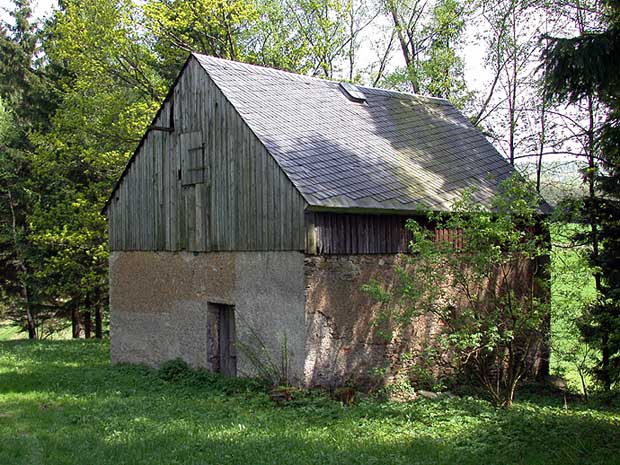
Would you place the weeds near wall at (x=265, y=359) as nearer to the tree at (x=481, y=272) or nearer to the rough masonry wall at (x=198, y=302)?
the rough masonry wall at (x=198, y=302)

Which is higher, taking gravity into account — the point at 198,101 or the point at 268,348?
the point at 198,101

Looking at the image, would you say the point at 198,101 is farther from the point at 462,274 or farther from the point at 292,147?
the point at 462,274

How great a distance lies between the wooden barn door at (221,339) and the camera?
14.1 metres

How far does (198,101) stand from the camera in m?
14.4

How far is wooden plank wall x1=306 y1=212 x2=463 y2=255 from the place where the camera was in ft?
39.2

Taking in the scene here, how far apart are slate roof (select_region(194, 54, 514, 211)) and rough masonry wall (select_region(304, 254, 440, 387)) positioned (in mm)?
1247

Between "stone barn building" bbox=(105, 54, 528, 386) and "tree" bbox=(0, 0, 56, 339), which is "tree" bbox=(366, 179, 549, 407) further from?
"tree" bbox=(0, 0, 56, 339)

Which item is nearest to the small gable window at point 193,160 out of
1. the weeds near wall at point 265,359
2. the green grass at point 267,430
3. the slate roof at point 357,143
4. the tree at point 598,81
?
the slate roof at point 357,143

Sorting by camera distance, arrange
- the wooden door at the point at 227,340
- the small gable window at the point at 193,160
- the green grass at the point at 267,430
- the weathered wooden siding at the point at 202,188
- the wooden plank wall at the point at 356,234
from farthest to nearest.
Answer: the small gable window at the point at 193,160 → the wooden door at the point at 227,340 → the weathered wooden siding at the point at 202,188 → the wooden plank wall at the point at 356,234 → the green grass at the point at 267,430

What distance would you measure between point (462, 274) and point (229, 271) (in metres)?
4.81

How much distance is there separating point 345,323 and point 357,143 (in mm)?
4319

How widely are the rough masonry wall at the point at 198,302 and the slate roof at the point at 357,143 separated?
187 cm

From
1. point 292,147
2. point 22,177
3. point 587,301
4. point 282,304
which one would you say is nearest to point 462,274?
point 587,301

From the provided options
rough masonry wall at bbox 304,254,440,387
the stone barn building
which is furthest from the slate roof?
rough masonry wall at bbox 304,254,440,387
